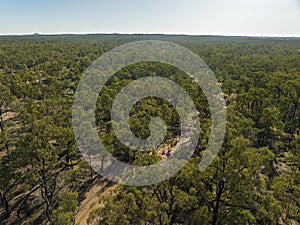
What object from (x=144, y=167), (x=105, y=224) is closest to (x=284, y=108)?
(x=144, y=167)

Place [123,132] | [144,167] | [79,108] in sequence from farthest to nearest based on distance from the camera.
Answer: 1. [79,108]
2. [123,132]
3. [144,167]

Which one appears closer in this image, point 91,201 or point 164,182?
point 164,182

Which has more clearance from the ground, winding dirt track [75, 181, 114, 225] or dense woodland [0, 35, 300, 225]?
dense woodland [0, 35, 300, 225]

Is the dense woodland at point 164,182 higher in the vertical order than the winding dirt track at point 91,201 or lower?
higher

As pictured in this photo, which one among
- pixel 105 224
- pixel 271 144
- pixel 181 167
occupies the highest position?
pixel 181 167

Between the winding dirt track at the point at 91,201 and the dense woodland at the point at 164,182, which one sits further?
the winding dirt track at the point at 91,201

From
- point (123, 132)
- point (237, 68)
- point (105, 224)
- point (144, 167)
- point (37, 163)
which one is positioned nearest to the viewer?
point (105, 224)

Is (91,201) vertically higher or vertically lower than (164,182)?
lower

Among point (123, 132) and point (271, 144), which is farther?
point (271, 144)

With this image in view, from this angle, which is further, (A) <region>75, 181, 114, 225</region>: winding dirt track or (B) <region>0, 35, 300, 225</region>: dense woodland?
(A) <region>75, 181, 114, 225</region>: winding dirt track

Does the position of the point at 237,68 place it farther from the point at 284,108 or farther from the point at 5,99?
the point at 5,99

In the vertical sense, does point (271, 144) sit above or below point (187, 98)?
below
